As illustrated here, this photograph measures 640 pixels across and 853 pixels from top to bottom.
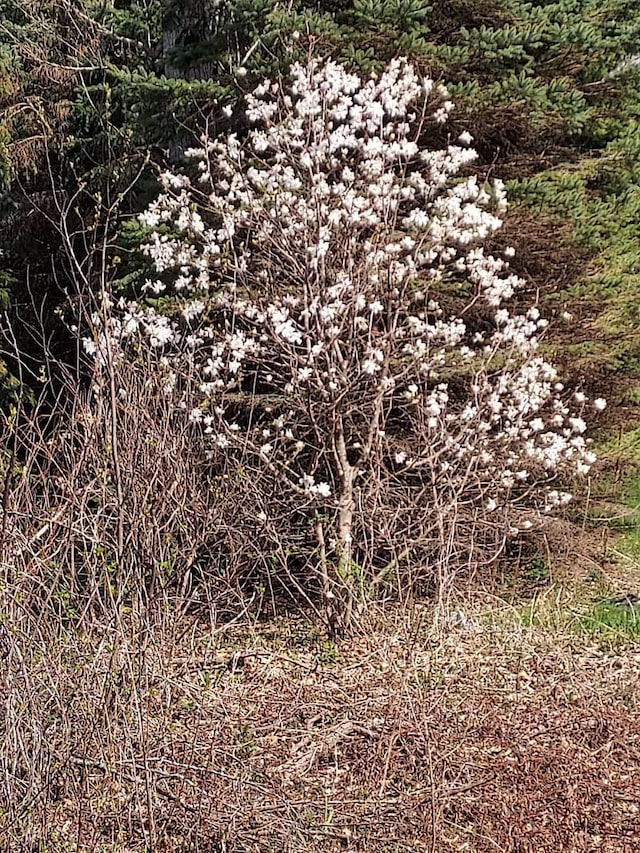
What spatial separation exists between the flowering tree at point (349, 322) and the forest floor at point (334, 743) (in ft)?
2.23

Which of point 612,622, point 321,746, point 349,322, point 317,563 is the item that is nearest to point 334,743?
point 321,746

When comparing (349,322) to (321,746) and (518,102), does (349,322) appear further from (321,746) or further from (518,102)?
(321,746)

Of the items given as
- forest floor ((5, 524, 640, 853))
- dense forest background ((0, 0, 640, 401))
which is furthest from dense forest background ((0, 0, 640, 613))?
forest floor ((5, 524, 640, 853))

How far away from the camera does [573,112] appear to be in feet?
18.0

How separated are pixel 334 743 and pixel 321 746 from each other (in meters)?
0.05

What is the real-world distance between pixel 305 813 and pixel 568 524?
11.8 feet

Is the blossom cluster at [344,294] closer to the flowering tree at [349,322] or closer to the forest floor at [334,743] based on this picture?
the flowering tree at [349,322]

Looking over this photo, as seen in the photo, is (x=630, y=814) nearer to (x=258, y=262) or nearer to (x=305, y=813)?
(x=305, y=813)

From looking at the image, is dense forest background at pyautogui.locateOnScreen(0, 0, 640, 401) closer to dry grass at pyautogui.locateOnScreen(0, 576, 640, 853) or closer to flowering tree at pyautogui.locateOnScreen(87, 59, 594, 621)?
flowering tree at pyautogui.locateOnScreen(87, 59, 594, 621)

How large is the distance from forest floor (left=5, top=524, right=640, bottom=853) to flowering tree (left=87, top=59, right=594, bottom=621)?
2.23 ft

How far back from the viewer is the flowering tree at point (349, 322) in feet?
15.7

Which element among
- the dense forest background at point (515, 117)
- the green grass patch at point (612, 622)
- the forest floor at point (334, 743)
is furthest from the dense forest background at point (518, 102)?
the forest floor at point (334, 743)

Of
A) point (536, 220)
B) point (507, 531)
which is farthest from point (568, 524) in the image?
point (536, 220)

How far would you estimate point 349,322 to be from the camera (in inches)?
191
